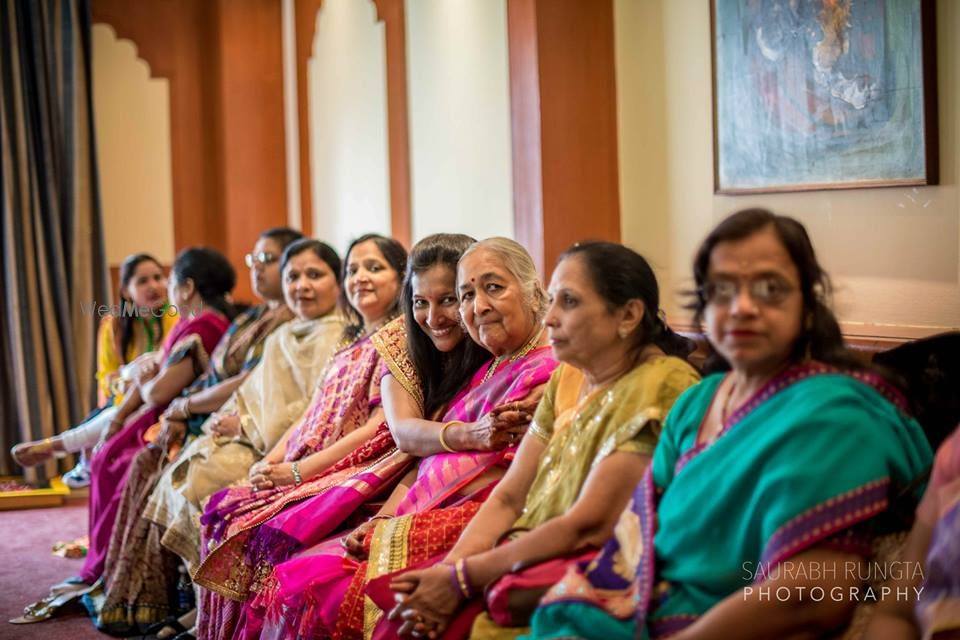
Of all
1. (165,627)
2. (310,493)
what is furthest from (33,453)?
(310,493)

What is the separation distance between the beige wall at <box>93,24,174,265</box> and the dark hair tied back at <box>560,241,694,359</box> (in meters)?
5.00

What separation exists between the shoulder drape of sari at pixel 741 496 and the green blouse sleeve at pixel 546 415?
419 mm

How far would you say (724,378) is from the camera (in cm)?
211

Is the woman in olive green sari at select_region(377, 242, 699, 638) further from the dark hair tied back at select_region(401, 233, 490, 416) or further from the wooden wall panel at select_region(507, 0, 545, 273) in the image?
the wooden wall panel at select_region(507, 0, 545, 273)

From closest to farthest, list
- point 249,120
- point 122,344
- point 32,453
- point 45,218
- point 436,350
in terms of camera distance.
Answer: point 436,350, point 32,453, point 122,344, point 45,218, point 249,120

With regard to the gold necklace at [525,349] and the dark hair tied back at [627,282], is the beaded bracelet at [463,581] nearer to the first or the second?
the dark hair tied back at [627,282]

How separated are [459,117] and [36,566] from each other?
2.42 m

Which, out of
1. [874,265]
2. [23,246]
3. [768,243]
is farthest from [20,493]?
[768,243]

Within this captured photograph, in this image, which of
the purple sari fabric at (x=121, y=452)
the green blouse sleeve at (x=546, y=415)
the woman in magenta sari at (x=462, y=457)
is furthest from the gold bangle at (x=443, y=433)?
the purple sari fabric at (x=121, y=452)

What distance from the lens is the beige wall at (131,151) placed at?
22.7ft

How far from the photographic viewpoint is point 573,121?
4.04 meters

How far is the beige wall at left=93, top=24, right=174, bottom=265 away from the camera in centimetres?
692

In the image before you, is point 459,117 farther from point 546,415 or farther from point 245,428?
point 546,415

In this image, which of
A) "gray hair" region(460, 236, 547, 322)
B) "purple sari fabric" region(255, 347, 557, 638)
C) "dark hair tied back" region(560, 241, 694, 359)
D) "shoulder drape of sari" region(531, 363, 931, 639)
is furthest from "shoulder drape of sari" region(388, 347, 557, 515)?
"shoulder drape of sari" region(531, 363, 931, 639)
